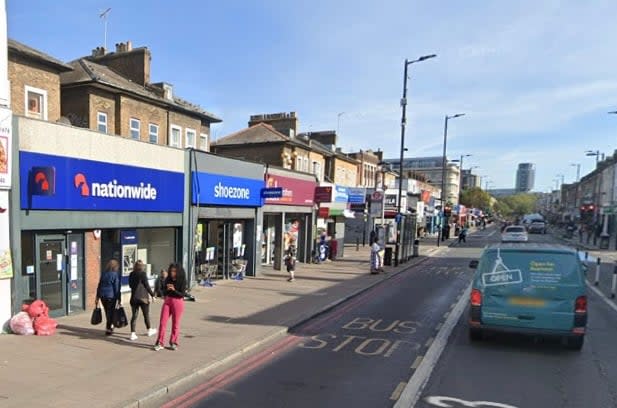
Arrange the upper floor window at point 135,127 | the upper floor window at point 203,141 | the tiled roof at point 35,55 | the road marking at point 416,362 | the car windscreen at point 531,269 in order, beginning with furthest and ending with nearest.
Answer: the upper floor window at point 203,141 → the upper floor window at point 135,127 → the tiled roof at point 35,55 → the car windscreen at point 531,269 → the road marking at point 416,362

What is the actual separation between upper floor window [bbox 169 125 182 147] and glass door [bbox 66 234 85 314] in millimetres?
12795

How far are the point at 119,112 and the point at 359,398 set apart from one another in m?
17.8

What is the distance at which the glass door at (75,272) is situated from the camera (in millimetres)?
9750

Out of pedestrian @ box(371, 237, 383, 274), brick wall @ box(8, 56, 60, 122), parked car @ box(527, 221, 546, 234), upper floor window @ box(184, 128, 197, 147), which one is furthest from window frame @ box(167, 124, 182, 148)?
parked car @ box(527, 221, 546, 234)

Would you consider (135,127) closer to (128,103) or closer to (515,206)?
(128,103)

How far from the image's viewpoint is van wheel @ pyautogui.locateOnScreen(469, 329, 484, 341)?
26.7ft

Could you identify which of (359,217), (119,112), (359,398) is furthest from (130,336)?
(359,217)

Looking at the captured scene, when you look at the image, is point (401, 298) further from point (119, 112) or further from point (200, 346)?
point (119, 112)

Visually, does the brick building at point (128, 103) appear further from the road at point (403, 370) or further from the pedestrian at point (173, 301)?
the road at point (403, 370)

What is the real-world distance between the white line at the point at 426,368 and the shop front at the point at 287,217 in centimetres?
970

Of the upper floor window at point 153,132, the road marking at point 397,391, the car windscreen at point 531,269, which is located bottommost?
the road marking at point 397,391

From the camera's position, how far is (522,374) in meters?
6.56

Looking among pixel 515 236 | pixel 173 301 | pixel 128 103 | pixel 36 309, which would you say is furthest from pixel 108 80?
pixel 515 236

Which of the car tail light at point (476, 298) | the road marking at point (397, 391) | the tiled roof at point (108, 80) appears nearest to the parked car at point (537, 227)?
the tiled roof at point (108, 80)
